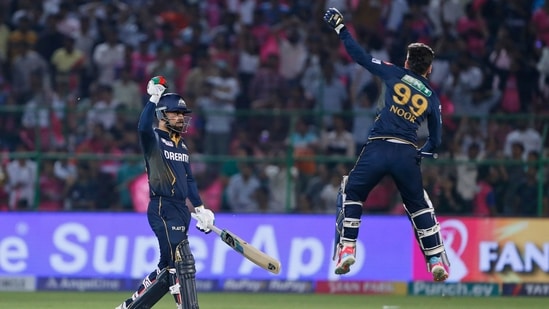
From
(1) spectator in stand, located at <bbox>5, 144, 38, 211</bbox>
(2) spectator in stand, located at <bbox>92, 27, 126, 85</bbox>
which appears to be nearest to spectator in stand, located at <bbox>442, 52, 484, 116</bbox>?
(2) spectator in stand, located at <bbox>92, 27, 126, 85</bbox>

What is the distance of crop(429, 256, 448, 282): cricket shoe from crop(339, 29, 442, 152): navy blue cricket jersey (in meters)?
1.05

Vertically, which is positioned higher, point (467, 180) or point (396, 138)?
point (396, 138)

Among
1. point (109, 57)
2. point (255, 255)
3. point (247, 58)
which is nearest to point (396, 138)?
point (255, 255)

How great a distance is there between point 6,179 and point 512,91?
7.90 m

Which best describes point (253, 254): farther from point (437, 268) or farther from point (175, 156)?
point (437, 268)

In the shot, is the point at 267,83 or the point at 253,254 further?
the point at 267,83

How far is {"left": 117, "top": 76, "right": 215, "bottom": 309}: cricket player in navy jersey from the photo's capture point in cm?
1055

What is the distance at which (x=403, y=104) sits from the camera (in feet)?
36.9

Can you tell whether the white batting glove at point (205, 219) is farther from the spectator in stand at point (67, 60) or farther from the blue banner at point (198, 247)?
the spectator in stand at point (67, 60)

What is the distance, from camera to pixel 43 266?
16406 mm

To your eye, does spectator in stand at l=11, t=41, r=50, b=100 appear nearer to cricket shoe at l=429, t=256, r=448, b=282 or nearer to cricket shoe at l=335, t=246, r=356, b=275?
cricket shoe at l=335, t=246, r=356, b=275

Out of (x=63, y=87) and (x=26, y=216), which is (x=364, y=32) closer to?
(x=63, y=87)

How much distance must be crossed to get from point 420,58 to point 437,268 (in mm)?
1949

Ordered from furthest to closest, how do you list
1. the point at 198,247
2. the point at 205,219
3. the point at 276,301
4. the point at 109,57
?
the point at 109,57 < the point at 198,247 < the point at 276,301 < the point at 205,219
